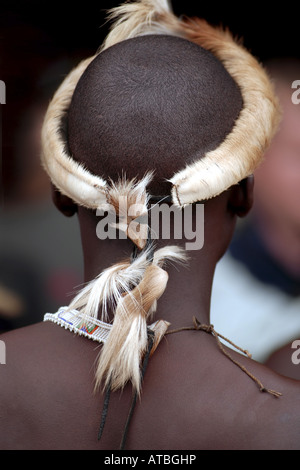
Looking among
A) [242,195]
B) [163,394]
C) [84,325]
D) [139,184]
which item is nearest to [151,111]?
[139,184]

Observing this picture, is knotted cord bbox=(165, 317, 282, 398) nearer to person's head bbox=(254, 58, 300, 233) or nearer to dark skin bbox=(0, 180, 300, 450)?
dark skin bbox=(0, 180, 300, 450)

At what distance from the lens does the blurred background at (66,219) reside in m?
2.35

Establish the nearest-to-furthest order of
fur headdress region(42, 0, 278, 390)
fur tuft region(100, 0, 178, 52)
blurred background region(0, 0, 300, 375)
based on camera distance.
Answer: fur headdress region(42, 0, 278, 390) → fur tuft region(100, 0, 178, 52) → blurred background region(0, 0, 300, 375)

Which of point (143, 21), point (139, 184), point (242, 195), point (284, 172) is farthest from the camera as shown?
point (284, 172)

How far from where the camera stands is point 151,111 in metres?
1.20

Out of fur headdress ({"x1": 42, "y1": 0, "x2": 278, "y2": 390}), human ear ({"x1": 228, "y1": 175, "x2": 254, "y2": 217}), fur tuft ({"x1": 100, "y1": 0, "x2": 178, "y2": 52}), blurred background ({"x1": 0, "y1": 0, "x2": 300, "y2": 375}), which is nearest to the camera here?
fur headdress ({"x1": 42, "y1": 0, "x2": 278, "y2": 390})

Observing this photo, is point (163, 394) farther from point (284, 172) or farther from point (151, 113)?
point (284, 172)

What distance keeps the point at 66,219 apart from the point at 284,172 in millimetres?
923

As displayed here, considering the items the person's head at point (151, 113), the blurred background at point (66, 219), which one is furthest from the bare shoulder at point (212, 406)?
the blurred background at point (66, 219)

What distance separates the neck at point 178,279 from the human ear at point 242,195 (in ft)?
0.45

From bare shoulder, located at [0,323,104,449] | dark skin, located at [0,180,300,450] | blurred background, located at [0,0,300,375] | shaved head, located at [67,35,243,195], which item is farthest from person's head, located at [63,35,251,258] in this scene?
blurred background, located at [0,0,300,375]

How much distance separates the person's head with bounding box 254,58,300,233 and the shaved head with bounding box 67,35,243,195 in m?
1.17

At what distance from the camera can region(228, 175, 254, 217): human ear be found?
4.38 feet

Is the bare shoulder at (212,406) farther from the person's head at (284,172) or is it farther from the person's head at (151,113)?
the person's head at (284,172)
